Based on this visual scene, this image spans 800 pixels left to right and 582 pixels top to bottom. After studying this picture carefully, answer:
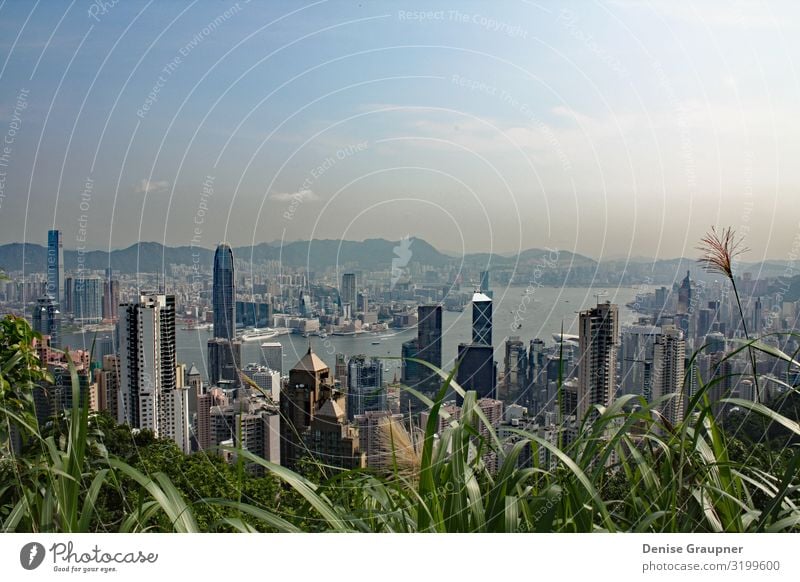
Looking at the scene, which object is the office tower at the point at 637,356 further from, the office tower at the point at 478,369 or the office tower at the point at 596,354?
the office tower at the point at 478,369

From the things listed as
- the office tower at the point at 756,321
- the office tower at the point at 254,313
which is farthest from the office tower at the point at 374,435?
the office tower at the point at 756,321

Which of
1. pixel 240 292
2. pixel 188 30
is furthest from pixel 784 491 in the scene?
pixel 188 30

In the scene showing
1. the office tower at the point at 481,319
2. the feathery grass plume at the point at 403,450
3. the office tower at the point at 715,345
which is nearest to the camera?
the feathery grass plume at the point at 403,450

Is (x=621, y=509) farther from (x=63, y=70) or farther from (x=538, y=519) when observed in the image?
(x=63, y=70)

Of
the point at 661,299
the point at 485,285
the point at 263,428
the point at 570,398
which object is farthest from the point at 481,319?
the point at 263,428

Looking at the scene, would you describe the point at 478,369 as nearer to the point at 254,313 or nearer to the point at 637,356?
the point at 637,356
